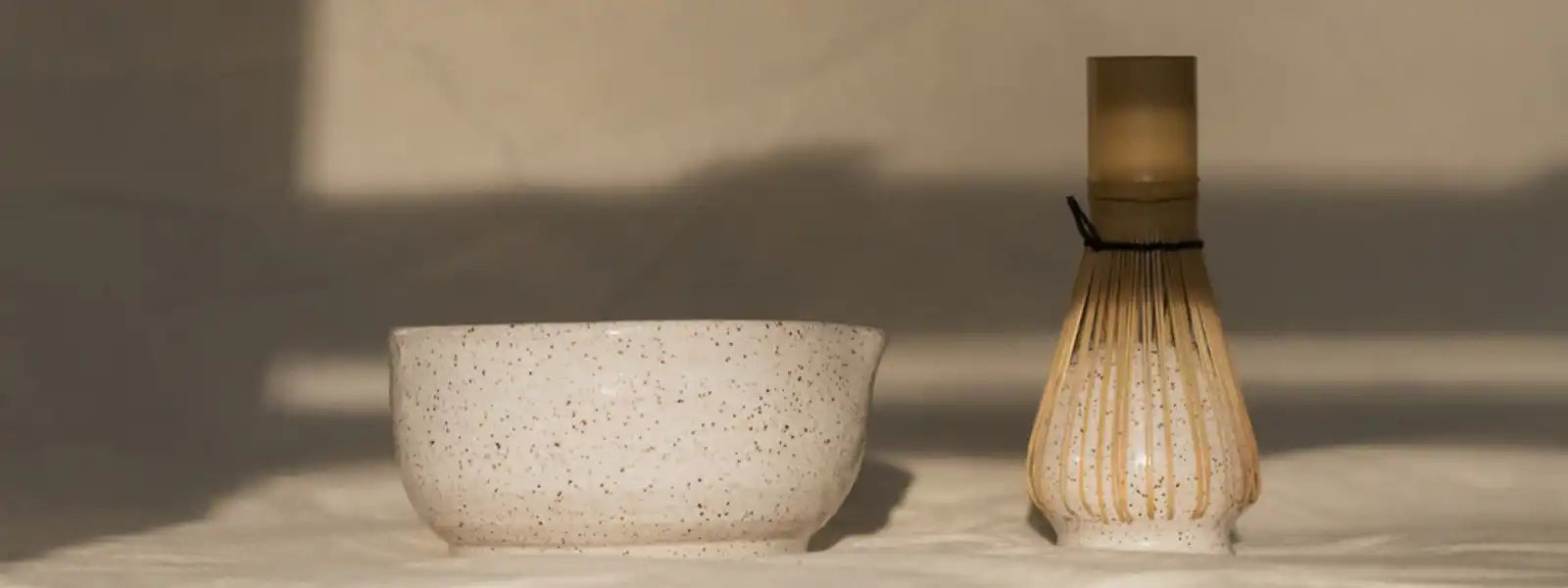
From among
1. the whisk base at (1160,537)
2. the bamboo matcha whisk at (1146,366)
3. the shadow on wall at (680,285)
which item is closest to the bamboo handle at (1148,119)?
the bamboo matcha whisk at (1146,366)

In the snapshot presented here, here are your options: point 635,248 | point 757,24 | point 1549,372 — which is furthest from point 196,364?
point 1549,372

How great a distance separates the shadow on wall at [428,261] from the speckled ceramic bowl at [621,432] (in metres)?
0.40

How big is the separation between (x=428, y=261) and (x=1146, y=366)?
0.55 metres

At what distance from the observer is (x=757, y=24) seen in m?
1.38

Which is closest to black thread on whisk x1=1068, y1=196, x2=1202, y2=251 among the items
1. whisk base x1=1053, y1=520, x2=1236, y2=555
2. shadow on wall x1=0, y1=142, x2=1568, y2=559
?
whisk base x1=1053, y1=520, x2=1236, y2=555

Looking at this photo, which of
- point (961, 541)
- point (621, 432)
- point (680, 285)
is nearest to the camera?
Result: point (621, 432)

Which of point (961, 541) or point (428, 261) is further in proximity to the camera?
point (428, 261)

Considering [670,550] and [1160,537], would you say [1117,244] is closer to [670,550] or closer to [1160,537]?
[1160,537]

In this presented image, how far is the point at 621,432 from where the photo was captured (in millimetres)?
904

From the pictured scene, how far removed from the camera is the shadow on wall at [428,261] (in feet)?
4.38

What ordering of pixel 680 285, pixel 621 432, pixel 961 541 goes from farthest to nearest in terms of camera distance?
1. pixel 680 285
2. pixel 961 541
3. pixel 621 432

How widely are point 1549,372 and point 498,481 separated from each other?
686mm

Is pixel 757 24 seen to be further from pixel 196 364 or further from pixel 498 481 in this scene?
pixel 498 481

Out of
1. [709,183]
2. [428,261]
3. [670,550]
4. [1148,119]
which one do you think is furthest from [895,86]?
[670,550]
